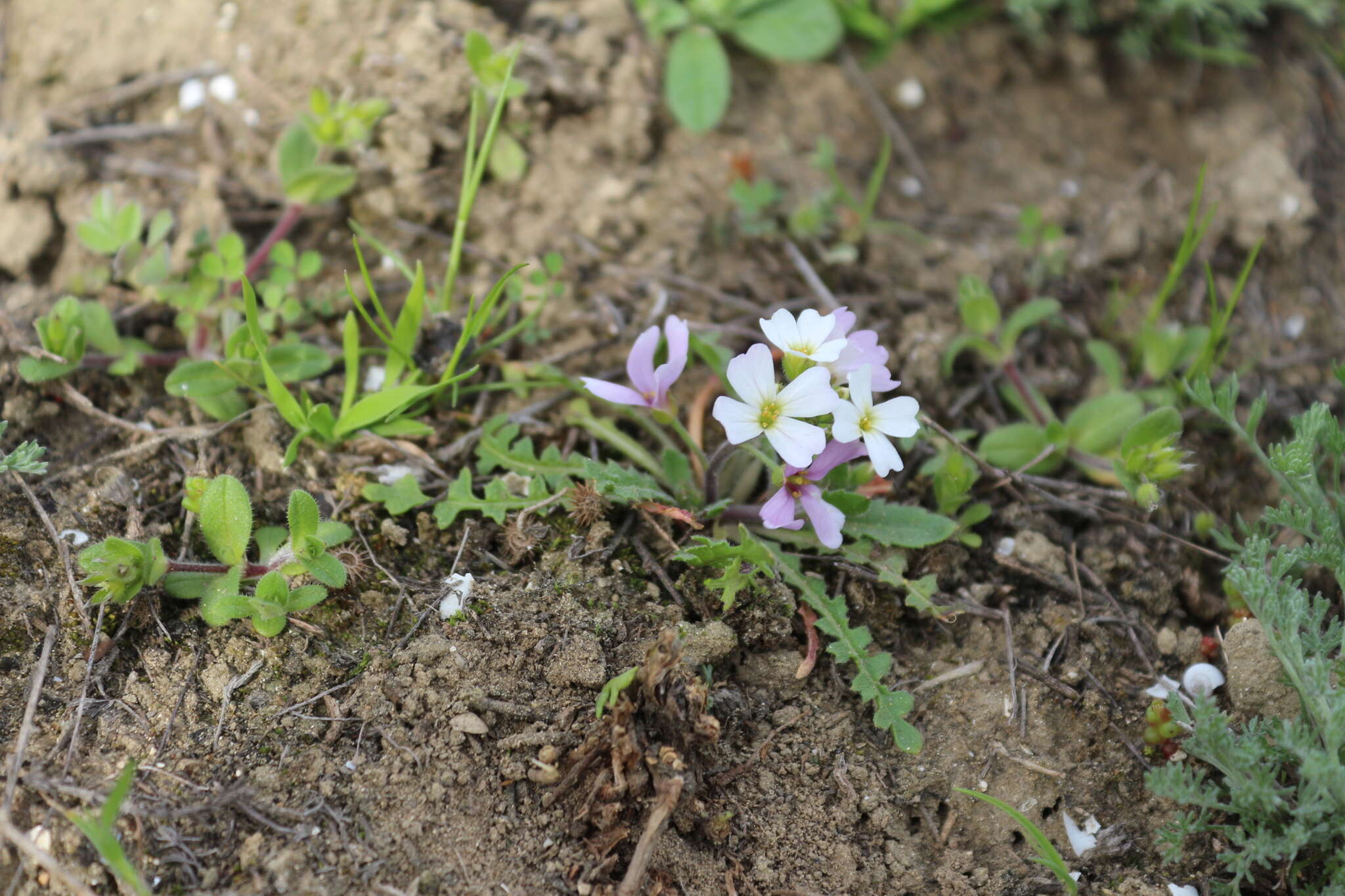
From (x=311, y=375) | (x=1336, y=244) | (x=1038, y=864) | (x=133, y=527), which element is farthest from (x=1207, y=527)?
(x=133, y=527)

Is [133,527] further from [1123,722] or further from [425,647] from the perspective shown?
[1123,722]

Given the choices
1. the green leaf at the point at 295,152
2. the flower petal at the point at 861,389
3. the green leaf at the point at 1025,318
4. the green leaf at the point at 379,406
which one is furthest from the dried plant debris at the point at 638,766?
the green leaf at the point at 295,152

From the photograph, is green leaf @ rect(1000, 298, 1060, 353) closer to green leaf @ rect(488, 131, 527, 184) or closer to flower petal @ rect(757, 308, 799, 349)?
flower petal @ rect(757, 308, 799, 349)

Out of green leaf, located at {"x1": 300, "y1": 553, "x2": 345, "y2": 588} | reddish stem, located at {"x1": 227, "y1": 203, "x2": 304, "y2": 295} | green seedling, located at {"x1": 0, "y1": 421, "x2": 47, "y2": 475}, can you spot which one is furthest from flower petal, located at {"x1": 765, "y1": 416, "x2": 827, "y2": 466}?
reddish stem, located at {"x1": 227, "y1": 203, "x2": 304, "y2": 295}

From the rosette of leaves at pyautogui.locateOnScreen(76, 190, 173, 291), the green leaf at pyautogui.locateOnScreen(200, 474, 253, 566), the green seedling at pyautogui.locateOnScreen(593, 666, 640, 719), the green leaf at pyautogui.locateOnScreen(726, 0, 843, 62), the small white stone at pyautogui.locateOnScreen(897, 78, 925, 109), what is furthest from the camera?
the small white stone at pyautogui.locateOnScreen(897, 78, 925, 109)

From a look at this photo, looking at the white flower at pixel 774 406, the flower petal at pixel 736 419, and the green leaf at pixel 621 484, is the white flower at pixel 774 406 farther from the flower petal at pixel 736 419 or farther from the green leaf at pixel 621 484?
the green leaf at pixel 621 484

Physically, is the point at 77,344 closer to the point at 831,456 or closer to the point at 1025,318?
the point at 831,456
